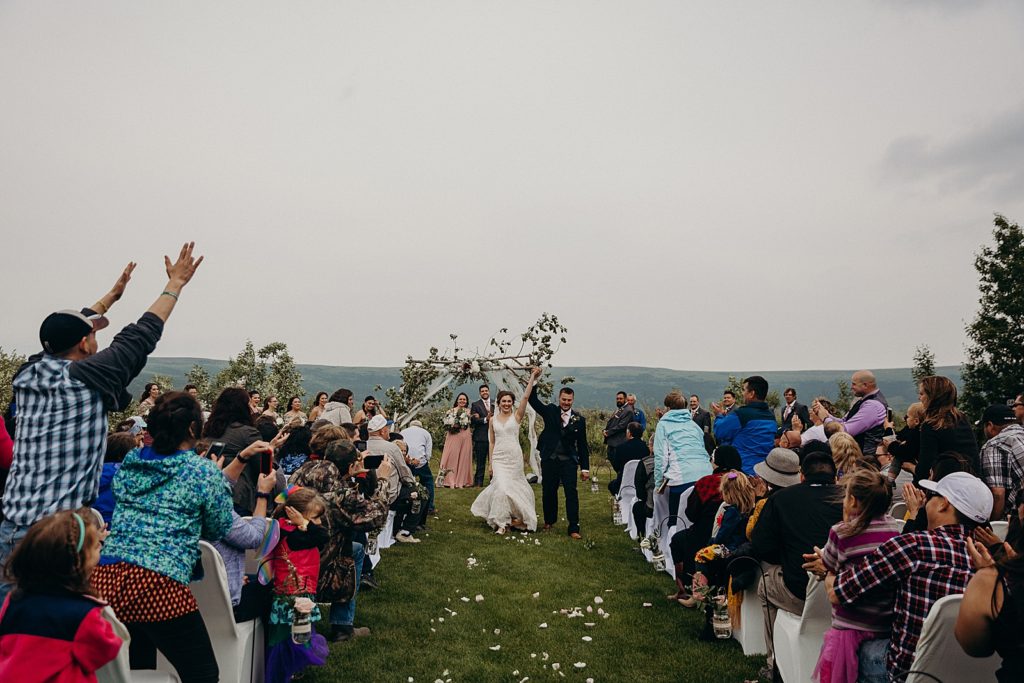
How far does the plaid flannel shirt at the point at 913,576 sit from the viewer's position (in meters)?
3.42

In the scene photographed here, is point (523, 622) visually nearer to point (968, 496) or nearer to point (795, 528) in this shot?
point (795, 528)

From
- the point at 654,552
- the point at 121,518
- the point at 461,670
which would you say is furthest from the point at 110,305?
the point at 654,552

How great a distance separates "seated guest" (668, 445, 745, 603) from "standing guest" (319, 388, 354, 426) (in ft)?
19.8

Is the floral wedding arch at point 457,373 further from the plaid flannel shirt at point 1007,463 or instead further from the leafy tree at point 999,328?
the leafy tree at point 999,328

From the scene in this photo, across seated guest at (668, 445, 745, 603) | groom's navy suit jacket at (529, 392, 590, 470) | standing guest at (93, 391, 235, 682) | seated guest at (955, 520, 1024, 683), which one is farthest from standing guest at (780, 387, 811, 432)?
standing guest at (93, 391, 235, 682)

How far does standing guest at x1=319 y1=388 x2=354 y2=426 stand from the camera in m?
11.4

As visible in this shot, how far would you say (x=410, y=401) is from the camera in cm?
1689

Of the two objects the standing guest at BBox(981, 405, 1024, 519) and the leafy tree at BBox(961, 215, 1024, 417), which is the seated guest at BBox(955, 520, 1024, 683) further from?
the leafy tree at BBox(961, 215, 1024, 417)

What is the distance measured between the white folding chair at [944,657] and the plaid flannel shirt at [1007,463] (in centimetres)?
309

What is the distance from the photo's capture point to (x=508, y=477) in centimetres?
1148

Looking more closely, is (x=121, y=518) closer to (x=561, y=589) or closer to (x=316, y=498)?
(x=316, y=498)

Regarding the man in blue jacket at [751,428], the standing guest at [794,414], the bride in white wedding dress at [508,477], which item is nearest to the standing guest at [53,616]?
the man in blue jacket at [751,428]

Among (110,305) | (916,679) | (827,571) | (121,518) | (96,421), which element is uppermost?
(110,305)

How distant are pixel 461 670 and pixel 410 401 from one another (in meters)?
11.5
